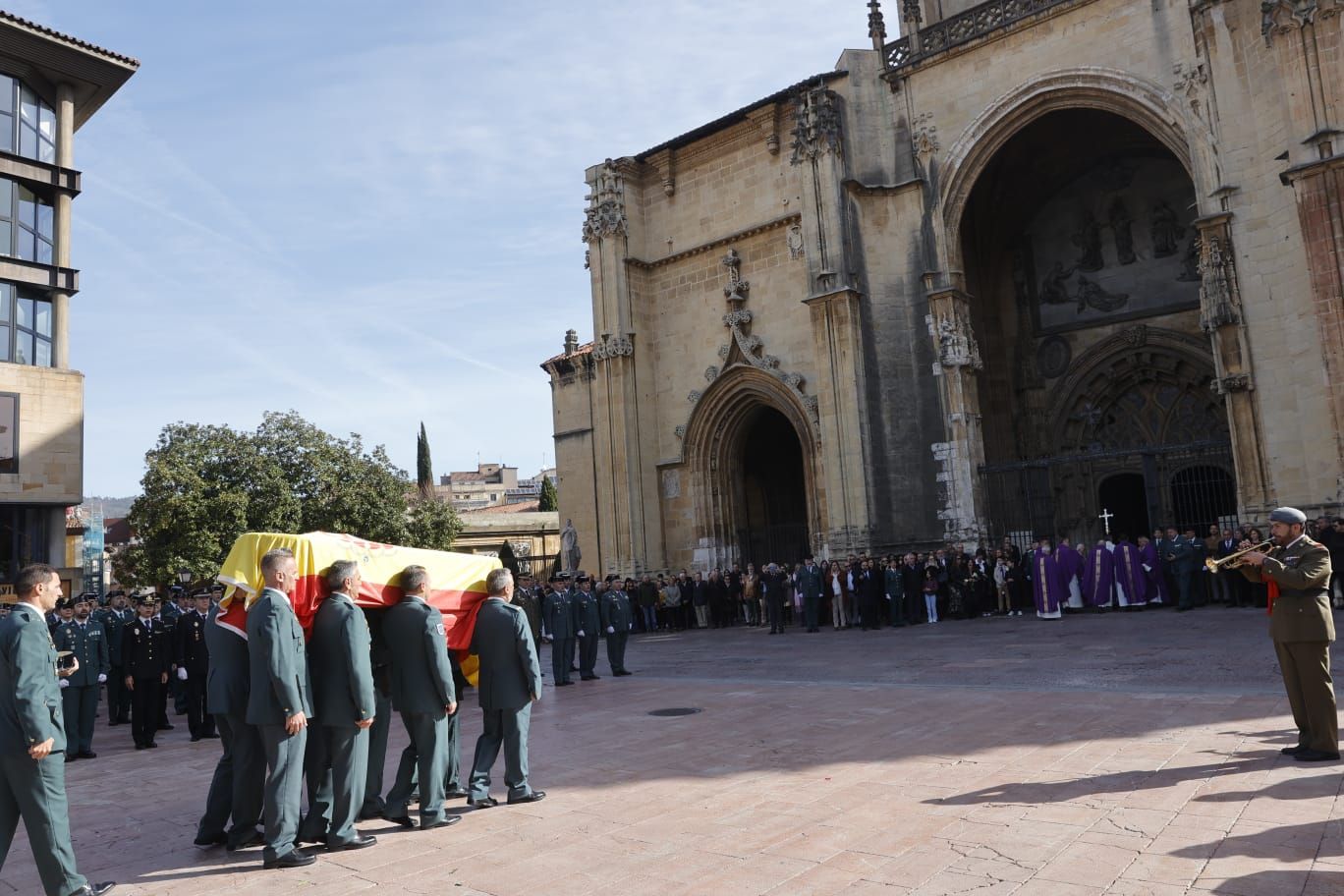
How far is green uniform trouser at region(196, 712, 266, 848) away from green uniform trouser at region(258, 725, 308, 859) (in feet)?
1.29

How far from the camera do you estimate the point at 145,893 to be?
503cm

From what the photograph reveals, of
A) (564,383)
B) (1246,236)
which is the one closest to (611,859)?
(1246,236)

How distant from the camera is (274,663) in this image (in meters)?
5.41

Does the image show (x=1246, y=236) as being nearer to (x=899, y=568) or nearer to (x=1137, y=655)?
(x=899, y=568)

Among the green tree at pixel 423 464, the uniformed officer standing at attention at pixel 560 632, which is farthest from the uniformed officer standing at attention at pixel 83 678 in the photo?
the green tree at pixel 423 464

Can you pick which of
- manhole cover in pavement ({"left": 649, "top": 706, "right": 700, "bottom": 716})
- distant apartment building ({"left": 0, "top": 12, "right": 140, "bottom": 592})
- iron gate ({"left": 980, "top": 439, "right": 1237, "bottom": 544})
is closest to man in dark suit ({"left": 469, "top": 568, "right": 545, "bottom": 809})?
manhole cover in pavement ({"left": 649, "top": 706, "right": 700, "bottom": 716})

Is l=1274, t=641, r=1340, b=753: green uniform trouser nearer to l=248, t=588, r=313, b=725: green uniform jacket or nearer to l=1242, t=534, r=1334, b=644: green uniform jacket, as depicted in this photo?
l=1242, t=534, r=1334, b=644: green uniform jacket

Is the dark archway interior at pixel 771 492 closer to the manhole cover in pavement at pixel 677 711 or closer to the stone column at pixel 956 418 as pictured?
the stone column at pixel 956 418

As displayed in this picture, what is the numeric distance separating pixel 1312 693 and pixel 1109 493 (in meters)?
21.5

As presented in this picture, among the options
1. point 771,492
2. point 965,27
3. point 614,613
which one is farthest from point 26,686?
point 771,492

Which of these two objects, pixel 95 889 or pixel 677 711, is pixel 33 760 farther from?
pixel 677 711

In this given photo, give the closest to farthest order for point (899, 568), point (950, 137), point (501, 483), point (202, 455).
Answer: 1. point (899, 568)
2. point (950, 137)
3. point (202, 455)
4. point (501, 483)

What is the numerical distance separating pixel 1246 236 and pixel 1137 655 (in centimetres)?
1072

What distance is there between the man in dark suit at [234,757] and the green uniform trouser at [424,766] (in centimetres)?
83
